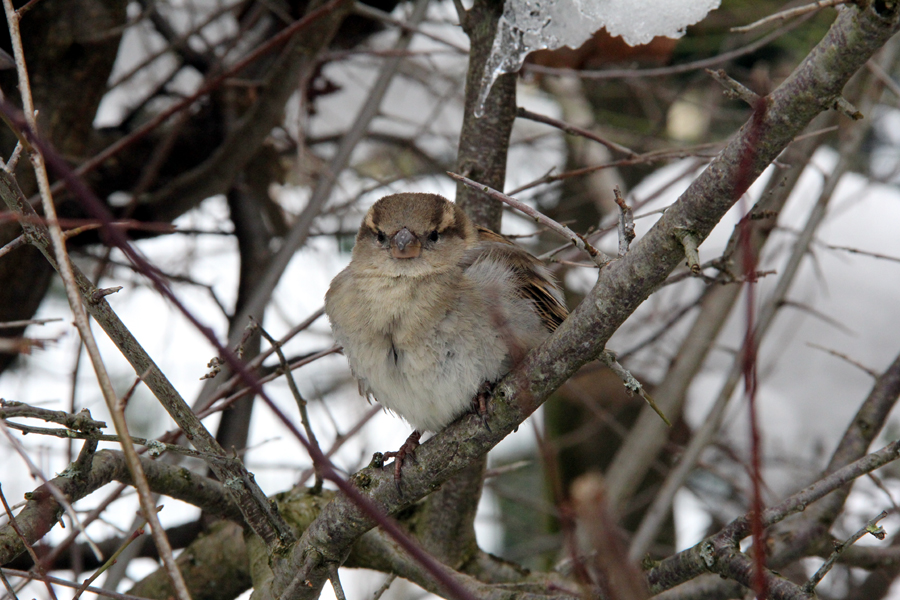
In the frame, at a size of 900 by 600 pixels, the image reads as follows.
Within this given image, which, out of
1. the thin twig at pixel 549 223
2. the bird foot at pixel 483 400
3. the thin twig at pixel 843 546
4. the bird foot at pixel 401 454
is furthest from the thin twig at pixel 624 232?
the bird foot at pixel 401 454

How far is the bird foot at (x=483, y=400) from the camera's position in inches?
73.3

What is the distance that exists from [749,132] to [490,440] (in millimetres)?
889

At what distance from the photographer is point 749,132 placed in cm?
131

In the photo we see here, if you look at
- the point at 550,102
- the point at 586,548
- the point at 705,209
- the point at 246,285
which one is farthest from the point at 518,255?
the point at 550,102

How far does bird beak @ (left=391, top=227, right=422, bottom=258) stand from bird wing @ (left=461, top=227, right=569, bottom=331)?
0.16 meters

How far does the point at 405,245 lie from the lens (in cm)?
242

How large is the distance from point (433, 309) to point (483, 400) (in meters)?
0.32

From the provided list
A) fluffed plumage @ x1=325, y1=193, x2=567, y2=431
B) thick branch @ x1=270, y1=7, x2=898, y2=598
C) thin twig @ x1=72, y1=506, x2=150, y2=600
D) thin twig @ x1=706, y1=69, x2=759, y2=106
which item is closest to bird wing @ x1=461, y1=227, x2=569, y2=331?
fluffed plumage @ x1=325, y1=193, x2=567, y2=431

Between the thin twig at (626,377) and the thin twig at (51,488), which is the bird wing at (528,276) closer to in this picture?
the thin twig at (626,377)

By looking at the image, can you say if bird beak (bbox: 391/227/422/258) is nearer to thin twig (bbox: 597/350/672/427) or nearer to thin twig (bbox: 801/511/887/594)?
thin twig (bbox: 597/350/672/427)

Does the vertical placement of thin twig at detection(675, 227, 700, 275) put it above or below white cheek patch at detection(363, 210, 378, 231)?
below

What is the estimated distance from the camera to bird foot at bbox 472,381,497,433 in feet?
6.11

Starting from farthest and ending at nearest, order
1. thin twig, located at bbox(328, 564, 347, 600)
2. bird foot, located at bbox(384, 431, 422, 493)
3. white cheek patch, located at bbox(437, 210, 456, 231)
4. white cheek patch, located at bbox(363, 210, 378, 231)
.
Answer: white cheek patch, located at bbox(363, 210, 378, 231) → white cheek patch, located at bbox(437, 210, 456, 231) → bird foot, located at bbox(384, 431, 422, 493) → thin twig, located at bbox(328, 564, 347, 600)

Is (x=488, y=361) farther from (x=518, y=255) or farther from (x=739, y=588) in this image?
(x=739, y=588)
